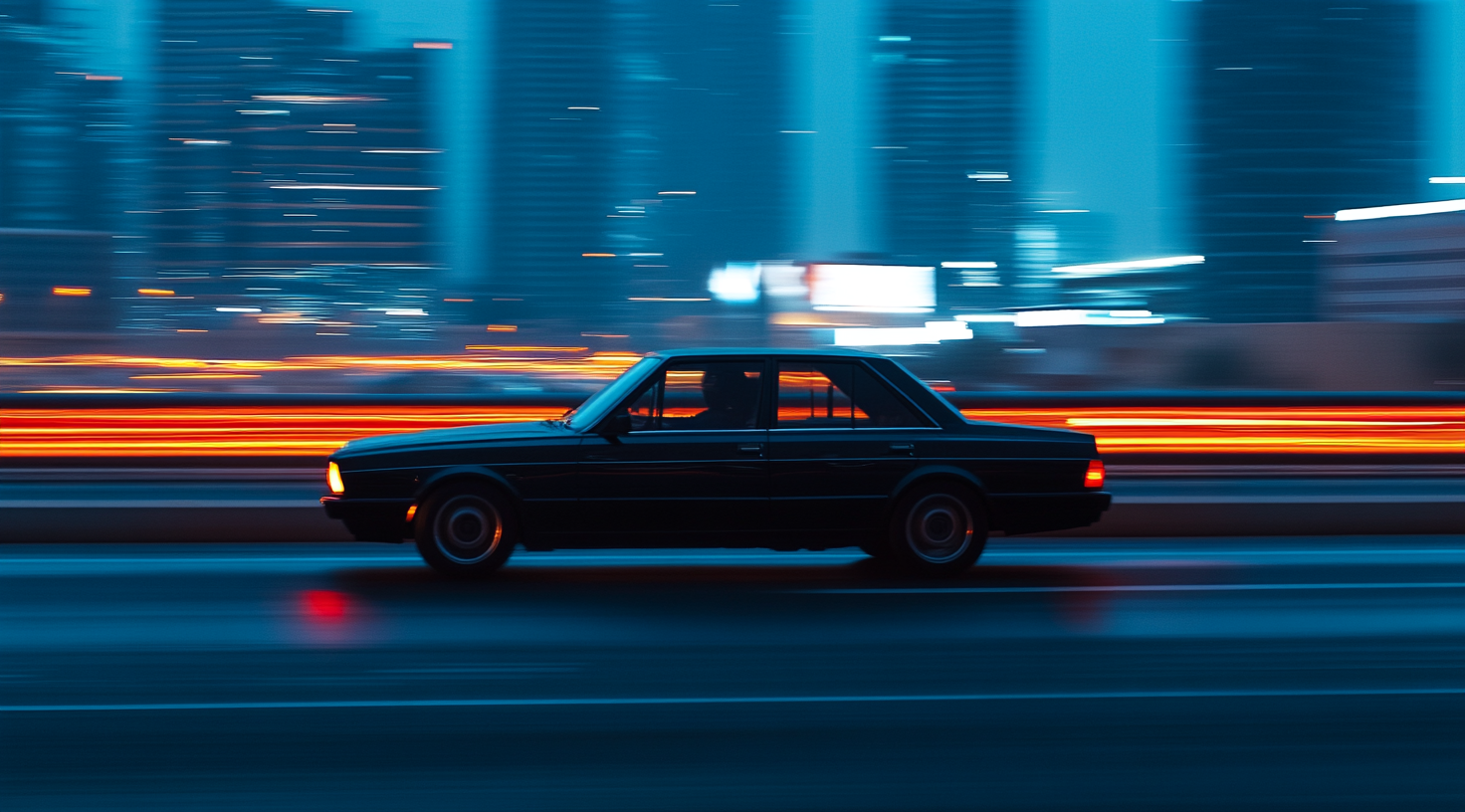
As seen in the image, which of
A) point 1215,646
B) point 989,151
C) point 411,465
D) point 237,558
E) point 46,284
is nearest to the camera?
point 1215,646

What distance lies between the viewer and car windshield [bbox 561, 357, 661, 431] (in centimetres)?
847

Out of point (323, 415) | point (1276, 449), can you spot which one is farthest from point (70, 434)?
point (1276, 449)

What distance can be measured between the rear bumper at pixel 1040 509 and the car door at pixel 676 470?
1.51 metres

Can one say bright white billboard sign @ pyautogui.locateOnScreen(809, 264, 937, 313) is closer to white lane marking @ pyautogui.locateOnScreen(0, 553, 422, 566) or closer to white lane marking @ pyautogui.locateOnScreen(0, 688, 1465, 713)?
white lane marking @ pyautogui.locateOnScreen(0, 553, 422, 566)

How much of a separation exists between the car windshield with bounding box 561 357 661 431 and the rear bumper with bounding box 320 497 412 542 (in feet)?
3.76

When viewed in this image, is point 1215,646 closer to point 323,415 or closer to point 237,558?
point 237,558

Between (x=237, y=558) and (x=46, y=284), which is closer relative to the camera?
(x=237, y=558)

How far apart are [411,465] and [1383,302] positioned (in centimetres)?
12489

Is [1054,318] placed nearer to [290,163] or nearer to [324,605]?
[324,605]

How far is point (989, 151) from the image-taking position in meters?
195

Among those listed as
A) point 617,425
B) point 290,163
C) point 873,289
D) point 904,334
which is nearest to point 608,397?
point 617,425

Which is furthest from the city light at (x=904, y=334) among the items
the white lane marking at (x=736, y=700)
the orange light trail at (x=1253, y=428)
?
the white lane marking at (x=736, y=700)

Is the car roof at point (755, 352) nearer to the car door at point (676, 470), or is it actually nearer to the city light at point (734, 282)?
the car door at point (676, 470)

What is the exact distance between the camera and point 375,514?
8250 millimetres
